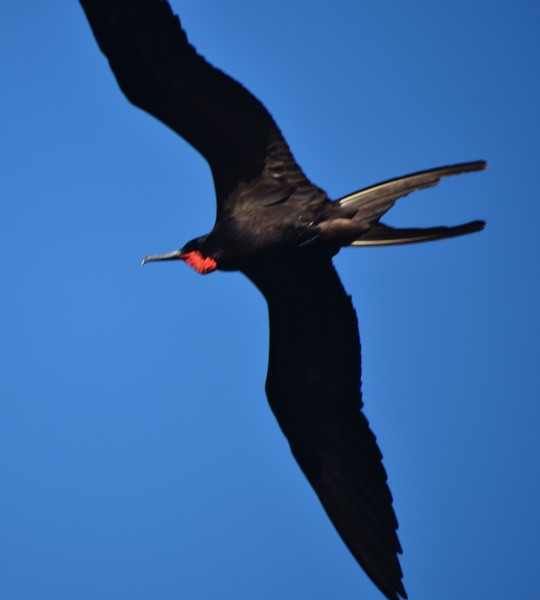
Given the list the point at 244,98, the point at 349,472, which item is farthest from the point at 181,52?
the point at 349,472

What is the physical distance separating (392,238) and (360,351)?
42.0 inches

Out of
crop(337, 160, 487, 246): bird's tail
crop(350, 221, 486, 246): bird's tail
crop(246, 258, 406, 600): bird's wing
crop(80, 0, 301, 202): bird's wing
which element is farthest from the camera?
crop(246, 258, 406, 600): bird's wing

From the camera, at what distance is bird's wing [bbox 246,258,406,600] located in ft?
24.8

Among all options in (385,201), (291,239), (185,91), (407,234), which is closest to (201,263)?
(291,239)

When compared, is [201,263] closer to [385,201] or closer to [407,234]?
[385,201]

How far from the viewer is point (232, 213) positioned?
24.2 feet

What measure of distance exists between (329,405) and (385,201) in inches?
65.5

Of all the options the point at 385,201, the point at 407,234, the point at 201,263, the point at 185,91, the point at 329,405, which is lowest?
the point at 329,405

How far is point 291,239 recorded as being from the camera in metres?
7.20

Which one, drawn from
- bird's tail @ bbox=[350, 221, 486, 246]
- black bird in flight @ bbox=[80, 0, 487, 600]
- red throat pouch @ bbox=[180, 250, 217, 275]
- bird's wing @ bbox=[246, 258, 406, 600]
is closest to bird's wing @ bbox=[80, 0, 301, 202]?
black bird in flight @ bbox=[80, 0, 487, 600]

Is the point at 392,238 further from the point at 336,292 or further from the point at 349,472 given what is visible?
the point at 349,472

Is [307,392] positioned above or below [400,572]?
above

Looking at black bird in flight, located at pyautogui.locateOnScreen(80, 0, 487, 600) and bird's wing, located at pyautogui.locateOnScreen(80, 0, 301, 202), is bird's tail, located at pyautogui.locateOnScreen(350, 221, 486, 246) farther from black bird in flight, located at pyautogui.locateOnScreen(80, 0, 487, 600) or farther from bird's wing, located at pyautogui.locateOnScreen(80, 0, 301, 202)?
bird's wing, located at pyautogui.locateOnScreen(80, 0, 301, 202)

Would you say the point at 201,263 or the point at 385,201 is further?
the point at 201,263
